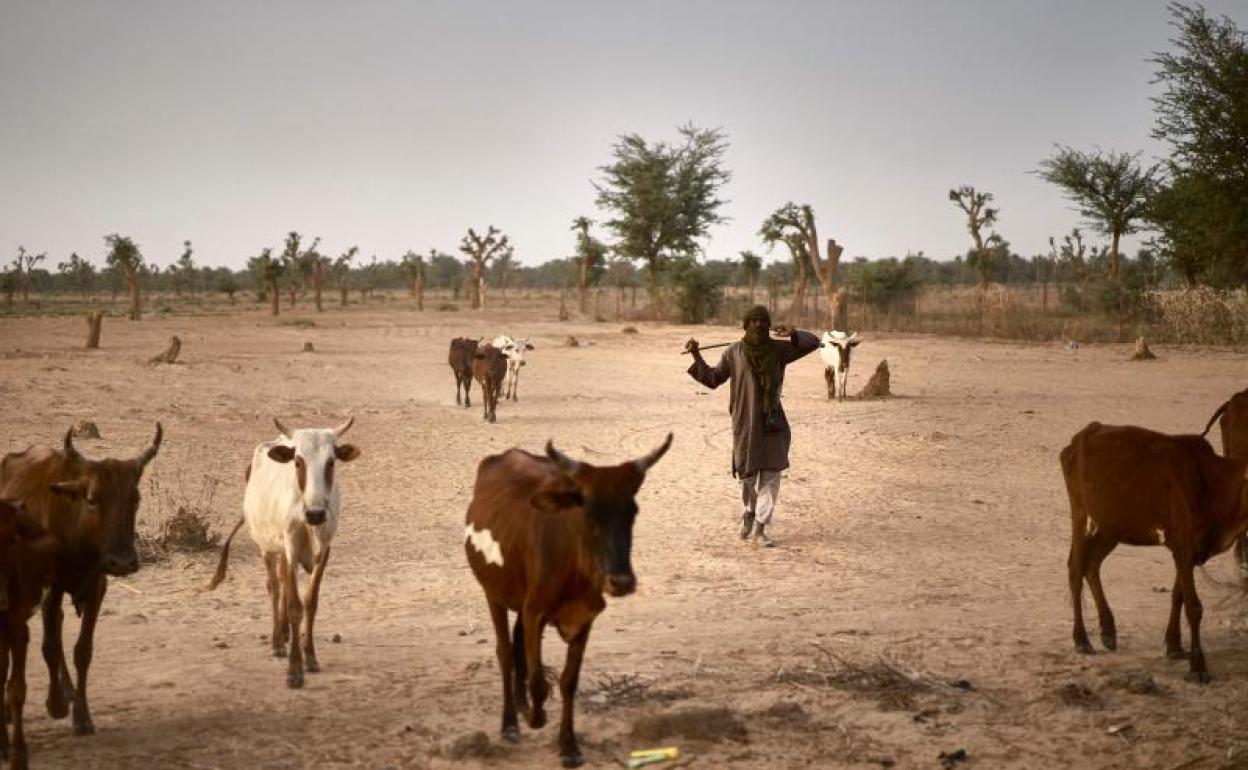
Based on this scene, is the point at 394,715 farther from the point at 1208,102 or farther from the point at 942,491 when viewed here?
the point at 1208,102

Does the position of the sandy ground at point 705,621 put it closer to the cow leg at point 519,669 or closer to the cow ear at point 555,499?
the cow leg at point 519,669

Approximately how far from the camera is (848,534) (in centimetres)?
1091

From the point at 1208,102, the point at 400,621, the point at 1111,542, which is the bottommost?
the point at 400,621

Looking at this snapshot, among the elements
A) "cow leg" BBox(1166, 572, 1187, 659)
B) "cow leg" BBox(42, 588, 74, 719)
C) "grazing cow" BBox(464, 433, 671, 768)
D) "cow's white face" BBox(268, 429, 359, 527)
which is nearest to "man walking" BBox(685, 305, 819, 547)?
"cow leg" BBox(1166, 572, 1187, 659)

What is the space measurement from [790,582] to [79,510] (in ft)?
17.7

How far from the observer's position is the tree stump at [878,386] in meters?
21.5

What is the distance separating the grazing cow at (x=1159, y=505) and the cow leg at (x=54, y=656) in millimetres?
6016

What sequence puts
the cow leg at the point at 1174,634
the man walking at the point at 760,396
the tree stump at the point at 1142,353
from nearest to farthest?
the cow leg at the point at 1174,634 < the man walking at the point at 760,396 < the tree stump at the point at 1142,353

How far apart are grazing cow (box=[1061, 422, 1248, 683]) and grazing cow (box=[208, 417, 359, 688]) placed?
481 cm

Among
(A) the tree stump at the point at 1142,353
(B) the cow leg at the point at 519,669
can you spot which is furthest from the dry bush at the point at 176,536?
(A) the tree stump at the point at 1142,353

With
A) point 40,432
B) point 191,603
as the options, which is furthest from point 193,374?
point 191,603

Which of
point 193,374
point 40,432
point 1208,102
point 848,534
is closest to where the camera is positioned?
point 848,534

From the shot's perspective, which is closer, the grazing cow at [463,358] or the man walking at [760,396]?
the man walking at [760,396]

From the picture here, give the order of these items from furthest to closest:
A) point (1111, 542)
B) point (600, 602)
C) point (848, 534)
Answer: point (848, 534)
point (1111, 542)
point (600, 602)
